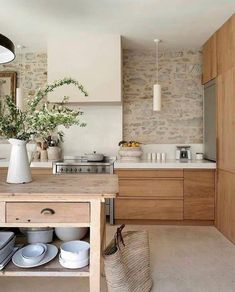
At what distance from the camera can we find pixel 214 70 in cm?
375

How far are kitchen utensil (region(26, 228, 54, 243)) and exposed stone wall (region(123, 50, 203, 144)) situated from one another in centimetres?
277

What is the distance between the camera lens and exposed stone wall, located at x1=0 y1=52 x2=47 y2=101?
15.1 feet

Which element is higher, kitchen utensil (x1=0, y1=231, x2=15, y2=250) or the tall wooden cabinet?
the tall wooden cabinet

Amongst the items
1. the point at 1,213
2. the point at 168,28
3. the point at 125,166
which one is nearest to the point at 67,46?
the point at 168,28

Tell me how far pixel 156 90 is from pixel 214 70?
858 millimetres

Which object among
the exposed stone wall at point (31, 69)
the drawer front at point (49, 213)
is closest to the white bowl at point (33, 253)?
the drawer front at point (49, 213)

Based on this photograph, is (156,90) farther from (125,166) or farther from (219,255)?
(219,255)

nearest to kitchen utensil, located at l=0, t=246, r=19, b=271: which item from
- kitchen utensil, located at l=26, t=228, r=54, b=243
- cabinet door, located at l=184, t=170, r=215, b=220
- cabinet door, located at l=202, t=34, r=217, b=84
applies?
kitchen utensil, located at l=26, t=228, r=54, b=243

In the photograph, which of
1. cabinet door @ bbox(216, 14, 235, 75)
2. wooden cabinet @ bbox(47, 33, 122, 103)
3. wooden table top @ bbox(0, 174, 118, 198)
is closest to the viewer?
wooden table top @ bbox(0, 174, 118, 198)

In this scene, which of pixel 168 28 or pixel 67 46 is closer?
pixel 168 28

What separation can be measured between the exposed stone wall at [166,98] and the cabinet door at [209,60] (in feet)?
0.82

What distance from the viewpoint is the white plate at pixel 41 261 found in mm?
1691

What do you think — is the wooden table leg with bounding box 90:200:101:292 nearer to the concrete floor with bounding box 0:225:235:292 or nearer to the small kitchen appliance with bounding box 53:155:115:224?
the concrete floor with bounding box 0:225:235:292

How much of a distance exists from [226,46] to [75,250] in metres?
2.95
